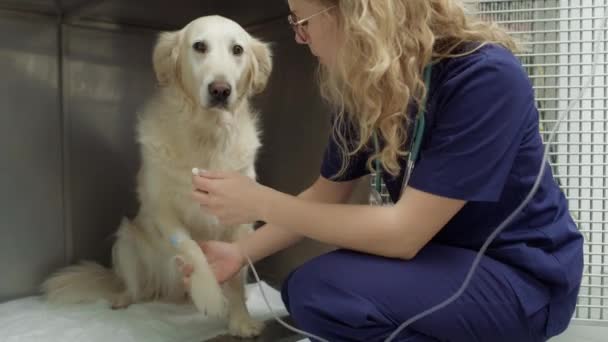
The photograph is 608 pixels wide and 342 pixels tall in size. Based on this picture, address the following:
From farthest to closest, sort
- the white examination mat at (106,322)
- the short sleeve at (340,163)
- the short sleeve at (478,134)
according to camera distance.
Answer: the white examination mat at (106,322) < the short sleeve at (340,163) < the short sleeve at (478,134)

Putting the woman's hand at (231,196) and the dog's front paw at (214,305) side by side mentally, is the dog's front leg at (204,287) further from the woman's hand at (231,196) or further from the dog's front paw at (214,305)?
the woman's hand at (231,196)

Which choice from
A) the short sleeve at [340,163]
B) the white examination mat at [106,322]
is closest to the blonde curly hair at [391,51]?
the short sleeve at [340,163]

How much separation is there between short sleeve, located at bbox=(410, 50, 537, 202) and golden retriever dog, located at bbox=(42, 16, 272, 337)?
56 cm

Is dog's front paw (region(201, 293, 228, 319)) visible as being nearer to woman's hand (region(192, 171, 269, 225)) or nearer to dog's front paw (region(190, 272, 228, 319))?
dog's front paw (region(190, 272, 228, 319))

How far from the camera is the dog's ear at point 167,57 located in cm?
130

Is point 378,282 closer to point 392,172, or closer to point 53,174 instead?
point 392,172

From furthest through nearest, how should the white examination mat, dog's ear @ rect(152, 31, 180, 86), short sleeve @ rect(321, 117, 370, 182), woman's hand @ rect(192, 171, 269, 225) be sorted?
1. dog's ear @ rect(152, 31, 180, 86)
2. the white examination mat
3. short sleeve @ rect(321, 117, 370, 182)
4. woman's hand @ rect(192, 171, 269, 225)

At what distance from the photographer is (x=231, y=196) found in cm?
89

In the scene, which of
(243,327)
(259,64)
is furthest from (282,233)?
(259,64)

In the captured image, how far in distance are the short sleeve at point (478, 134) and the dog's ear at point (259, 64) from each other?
2.18ft

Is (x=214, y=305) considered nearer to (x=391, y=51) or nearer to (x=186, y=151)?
(x=186, y=151)

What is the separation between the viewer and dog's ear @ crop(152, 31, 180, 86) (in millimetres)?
1302

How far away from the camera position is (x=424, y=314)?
2.66ft

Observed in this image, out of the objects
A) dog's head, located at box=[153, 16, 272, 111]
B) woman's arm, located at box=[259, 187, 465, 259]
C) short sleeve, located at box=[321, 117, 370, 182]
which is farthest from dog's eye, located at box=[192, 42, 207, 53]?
woman's arm, located at box=[259, 187, 465, 259]
